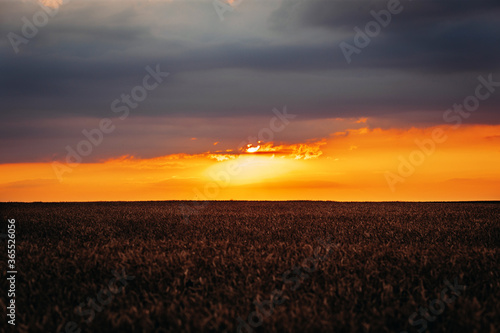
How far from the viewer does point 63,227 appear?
54.4 feet

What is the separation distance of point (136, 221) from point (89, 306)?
11.9 metres

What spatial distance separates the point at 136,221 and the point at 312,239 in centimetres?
862

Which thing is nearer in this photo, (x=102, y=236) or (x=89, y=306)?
(x=89, y=306)

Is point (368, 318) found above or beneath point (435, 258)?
beneath

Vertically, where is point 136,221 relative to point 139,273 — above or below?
above

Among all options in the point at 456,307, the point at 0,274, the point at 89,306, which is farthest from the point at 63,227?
the point at 456,307

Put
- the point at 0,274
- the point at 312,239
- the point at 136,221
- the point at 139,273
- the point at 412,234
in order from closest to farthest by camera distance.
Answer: the point at 139,273 < the point at 0,274 < the point at 312,239 < the point at 412,234 < the point at 136,221

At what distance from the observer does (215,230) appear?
596 inches

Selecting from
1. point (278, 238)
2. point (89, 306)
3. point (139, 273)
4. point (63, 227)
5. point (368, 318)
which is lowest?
point (368, 318)

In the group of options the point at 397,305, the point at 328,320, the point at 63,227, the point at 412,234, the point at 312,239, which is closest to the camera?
the point at 328,320

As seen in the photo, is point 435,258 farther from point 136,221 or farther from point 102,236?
point 136,221

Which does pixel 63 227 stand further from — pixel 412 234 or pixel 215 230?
pixel 412 234

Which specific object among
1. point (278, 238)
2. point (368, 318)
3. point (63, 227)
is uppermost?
point (63, 227)

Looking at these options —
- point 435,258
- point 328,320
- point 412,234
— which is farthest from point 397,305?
point 412,234
